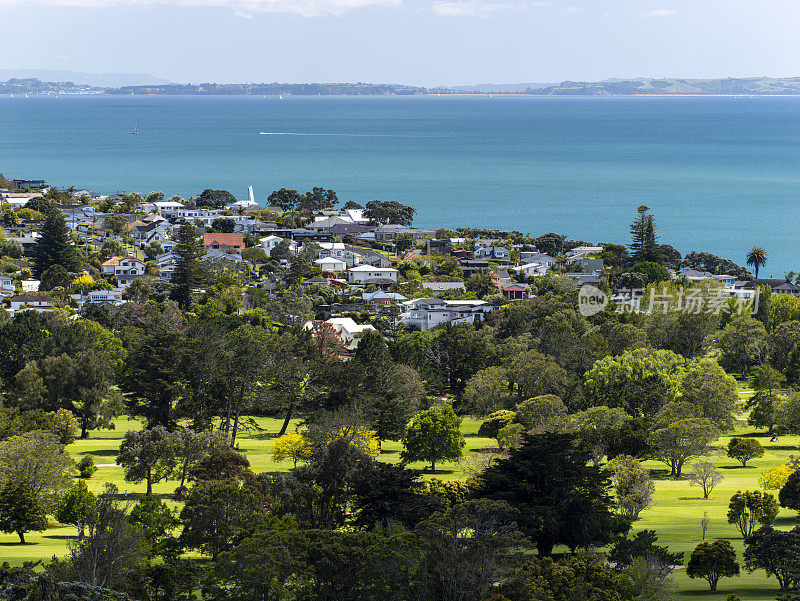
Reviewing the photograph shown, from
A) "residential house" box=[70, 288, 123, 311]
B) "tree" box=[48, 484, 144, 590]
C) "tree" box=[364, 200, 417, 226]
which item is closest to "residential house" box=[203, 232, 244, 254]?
"residential house" box=[70, 288, 123, 311]

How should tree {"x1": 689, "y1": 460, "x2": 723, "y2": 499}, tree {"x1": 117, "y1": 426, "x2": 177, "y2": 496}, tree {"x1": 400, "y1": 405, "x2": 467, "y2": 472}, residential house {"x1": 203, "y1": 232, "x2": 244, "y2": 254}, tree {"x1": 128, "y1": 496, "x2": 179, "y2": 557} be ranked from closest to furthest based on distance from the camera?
tree {"x1": 128, "y1": 496, "x2": 179, "y2": 557}
tree {"x1": 117, "y1": 426, "x2": 177, "y2": 496}
tree {"x1": 689, "y1": 460, "x2": 723, "y2": 499}
tree {"x1": 400, "y1": 405, "x2": 467, "y2": 472}
residential house {"x1": 203, "y1": 232, "x2": 244, "y2": 254}

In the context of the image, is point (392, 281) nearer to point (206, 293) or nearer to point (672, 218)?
point (206, 293)

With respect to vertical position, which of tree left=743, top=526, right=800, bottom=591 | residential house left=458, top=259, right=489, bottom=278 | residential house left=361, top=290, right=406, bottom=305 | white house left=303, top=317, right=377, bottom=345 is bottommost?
white house left=303, top=317, right=377, bottom=345

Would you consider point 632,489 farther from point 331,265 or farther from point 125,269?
point 125,269

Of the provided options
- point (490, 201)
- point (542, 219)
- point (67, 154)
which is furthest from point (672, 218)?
point (67, 154)

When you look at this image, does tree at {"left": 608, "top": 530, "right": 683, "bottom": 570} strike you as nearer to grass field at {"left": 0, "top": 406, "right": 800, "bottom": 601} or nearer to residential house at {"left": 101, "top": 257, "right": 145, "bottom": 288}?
grass field at {"left": 0, "top": 406, "right": 800, "bottom": 601}
